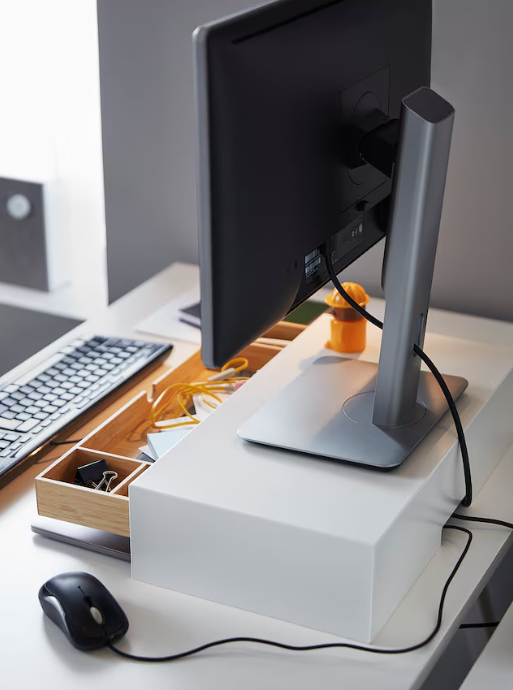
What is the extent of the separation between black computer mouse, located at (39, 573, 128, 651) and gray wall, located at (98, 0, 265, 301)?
1009 mm

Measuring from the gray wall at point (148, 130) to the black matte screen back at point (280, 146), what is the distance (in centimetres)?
74

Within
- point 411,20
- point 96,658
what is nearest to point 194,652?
point 96,658

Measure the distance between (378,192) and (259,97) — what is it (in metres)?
0.31

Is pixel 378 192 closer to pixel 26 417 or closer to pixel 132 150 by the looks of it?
pixel 26 417

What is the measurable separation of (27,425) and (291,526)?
51 cm

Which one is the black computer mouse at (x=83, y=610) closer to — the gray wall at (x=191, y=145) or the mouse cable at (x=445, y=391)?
the mouse cable at (x=445, y=391)

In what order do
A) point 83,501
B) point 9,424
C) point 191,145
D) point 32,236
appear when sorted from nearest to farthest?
point 83,501, point 9,424, point 191,145, point 32,236

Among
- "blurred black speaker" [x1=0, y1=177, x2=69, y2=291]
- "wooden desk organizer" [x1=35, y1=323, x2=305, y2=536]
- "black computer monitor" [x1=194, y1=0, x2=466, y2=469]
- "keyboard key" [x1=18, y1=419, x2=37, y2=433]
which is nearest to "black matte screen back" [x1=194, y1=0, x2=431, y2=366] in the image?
"black computer monitor" [x1=194, y1=0, x2=466, y2=469]

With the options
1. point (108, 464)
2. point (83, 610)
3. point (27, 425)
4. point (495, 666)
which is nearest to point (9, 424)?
point (27, 425)

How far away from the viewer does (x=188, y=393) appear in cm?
137

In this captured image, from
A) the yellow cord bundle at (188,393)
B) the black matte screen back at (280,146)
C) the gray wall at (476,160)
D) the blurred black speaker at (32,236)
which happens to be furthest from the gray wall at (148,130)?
the black matte screen back at (280,146)

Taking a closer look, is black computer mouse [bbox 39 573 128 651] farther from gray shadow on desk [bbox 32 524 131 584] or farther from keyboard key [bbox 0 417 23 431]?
keyboard key [bbox 0 417 23 431]

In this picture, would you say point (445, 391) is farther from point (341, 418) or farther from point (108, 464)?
point (108, 464)

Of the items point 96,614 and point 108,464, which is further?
point 108,464
